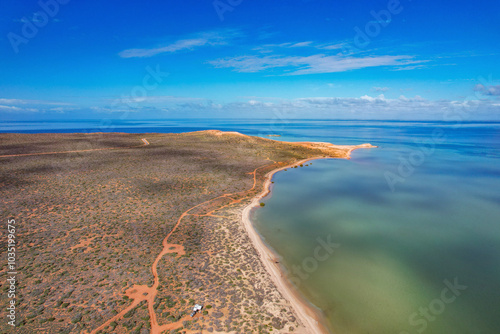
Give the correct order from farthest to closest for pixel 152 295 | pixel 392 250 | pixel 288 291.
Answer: pixel 392 250 → pixel 288 291 → pixel 152 295

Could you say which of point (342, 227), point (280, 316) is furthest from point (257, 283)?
point (342, 227)

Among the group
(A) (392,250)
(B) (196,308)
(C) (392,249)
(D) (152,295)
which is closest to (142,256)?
(D) (152,295)

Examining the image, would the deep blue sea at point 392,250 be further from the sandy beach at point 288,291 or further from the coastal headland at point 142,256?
the coastal headland at point 142,256

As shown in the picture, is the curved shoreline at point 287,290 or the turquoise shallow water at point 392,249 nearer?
the curved shoreline at point 287,290

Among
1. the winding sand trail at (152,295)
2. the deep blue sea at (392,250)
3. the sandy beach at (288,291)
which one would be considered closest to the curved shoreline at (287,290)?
the sandy beach at (288,291)

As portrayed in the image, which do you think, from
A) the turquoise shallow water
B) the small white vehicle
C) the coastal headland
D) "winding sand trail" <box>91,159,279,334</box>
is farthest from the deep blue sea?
"winding sand trail" <box>91,159,279,334</box>

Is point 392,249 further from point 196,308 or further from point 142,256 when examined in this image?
point 142,256

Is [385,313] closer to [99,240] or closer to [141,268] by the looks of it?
[141,268]
